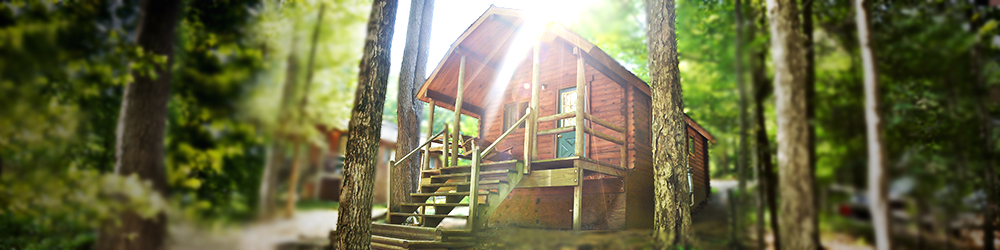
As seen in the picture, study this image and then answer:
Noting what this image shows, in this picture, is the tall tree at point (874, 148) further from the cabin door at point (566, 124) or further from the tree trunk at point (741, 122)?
the cabin door at point (566, 124)

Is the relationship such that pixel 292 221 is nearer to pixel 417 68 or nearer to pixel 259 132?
pixel 259 132

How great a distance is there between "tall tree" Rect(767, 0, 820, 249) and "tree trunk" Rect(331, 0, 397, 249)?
380cm

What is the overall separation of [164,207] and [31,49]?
111 cm

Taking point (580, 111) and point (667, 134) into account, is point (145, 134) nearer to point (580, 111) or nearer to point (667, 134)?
point (667, 134)

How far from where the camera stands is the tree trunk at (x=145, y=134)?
7.68ft

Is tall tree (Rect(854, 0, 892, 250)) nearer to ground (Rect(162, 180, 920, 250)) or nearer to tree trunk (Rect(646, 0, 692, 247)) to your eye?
ground (Rect(162, 180, 920, 250))

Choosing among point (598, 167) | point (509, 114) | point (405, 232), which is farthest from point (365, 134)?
point (509, 114)

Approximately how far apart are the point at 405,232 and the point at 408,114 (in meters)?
3.83

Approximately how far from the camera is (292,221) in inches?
96.5

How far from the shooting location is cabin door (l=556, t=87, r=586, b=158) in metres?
9.69

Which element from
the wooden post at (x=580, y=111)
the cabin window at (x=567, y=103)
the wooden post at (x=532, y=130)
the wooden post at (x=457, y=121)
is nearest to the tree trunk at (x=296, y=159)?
the wooden post at (x=532, y=130)

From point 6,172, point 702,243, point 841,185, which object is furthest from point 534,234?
point 6,172

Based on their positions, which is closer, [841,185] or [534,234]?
[841,185]

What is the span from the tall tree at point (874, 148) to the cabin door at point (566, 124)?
24.3 feet
